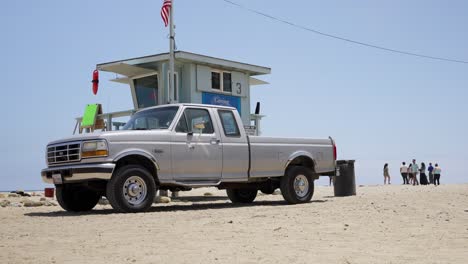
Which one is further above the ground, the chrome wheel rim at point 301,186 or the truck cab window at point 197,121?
the truck cab window at point 197,121

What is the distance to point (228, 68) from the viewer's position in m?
21.6

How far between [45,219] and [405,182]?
29.1 meters

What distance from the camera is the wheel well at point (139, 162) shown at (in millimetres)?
10562

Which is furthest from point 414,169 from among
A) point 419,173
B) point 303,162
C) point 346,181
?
point 303,162

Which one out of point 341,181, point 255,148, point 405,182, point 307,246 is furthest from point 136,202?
point 405,182

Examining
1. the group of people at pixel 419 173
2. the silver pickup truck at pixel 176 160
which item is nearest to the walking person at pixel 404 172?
the group of people at pixel 419 173

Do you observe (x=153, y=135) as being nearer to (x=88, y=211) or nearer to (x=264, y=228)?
(x=88, y=211)

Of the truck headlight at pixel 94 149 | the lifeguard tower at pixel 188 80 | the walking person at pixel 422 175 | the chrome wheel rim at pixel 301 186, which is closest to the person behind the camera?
the truck headlight at pixel 94 149

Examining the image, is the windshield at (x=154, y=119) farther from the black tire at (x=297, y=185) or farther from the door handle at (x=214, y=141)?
the black tire at (x=297, y=185)

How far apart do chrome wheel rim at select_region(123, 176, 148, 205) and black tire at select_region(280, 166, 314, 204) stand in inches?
142

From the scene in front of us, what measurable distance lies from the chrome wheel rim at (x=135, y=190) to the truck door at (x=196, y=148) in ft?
2.60

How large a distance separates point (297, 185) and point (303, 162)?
66 cm

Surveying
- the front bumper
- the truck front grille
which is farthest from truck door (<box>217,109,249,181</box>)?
the truck front grille

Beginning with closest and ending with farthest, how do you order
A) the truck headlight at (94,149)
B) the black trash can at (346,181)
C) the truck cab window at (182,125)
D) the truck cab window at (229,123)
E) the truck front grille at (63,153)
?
the truck headlight at (94,149) < the truck front grille at (63,153) < the truck cab window at (182,125) < the truck cab window at (229,123) < the black trash can at (346,181)
